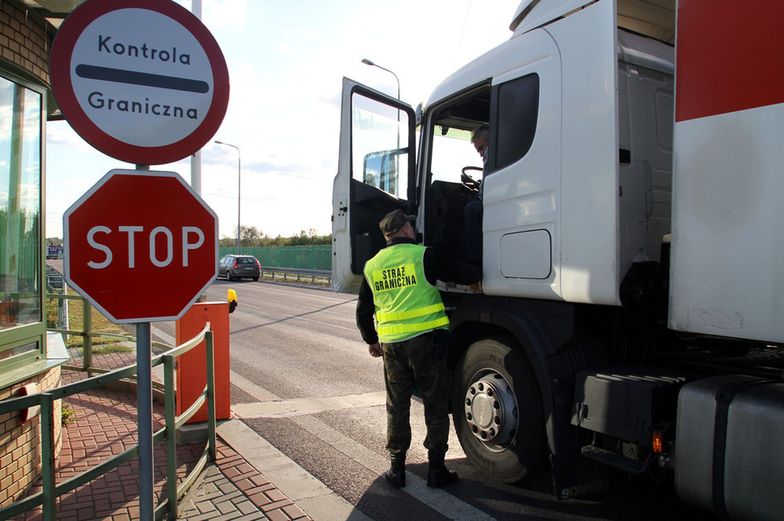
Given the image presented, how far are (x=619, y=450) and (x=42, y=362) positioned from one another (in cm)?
377

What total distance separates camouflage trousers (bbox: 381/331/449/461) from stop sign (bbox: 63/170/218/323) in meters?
1.78

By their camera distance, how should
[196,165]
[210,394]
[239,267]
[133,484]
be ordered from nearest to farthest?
[133,484] < [210,394] < [196,165] < [239,267]

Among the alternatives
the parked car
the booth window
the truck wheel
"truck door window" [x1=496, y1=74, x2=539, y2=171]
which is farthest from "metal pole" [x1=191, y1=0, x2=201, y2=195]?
the parked car

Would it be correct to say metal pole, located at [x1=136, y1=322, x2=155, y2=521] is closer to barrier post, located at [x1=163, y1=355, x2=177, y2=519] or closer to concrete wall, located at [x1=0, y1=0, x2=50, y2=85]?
barrier post, located at [x1=163, y1=355, x2=177, y2=519]

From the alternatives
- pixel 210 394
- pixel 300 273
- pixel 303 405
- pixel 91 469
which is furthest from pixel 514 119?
pixel 300 273

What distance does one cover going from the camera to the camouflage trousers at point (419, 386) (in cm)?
373

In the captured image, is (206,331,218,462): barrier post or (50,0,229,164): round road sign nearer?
(50,0,229,164): round road sign

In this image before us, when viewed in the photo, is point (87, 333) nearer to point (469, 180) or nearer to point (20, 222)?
point (20, 222)

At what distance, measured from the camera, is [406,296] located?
148 inches

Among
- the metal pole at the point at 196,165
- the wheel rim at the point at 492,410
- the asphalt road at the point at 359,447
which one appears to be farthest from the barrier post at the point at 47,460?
the metal pole at the point at 196,165

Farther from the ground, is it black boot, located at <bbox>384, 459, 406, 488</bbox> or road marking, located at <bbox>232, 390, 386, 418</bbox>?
black boot, located at <bbox>384, 459, 406, 488</bbox>

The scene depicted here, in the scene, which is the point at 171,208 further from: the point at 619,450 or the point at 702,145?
the point at 619,450

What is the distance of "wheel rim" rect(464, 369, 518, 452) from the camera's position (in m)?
3.53

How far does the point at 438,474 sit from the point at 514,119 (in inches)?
95.0
